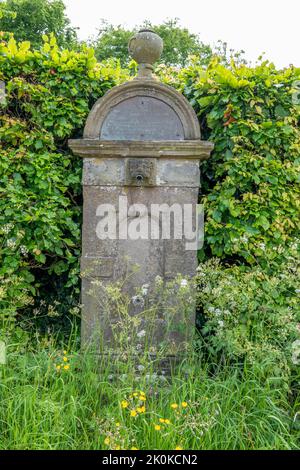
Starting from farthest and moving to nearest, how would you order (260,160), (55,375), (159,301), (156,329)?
(260,160) → (156,329) → (159,301) → (55,375)

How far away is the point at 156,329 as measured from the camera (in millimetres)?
3125

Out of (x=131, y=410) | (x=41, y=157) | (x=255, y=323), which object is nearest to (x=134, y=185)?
(x=41, y=157)

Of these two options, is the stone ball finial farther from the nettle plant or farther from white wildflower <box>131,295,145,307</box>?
white wildflower <box>131,295,145,307</box>

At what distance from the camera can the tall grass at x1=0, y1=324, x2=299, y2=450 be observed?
217cm

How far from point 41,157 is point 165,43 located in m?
14.9

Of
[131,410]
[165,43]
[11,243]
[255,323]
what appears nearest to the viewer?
[131,410]

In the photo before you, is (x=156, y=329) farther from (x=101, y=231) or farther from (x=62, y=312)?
(x=62, y=312)

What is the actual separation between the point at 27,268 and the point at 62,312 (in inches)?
21.7

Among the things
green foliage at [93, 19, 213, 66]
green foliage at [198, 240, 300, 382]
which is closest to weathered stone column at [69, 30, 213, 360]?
green foliage at [198, 240, 300, 382]

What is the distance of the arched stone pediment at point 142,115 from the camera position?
3080mm

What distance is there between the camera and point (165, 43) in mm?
16703

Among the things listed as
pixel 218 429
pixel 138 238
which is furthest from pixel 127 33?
pixel 218 429

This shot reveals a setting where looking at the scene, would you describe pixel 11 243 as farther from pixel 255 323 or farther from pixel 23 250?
pixel 255 323

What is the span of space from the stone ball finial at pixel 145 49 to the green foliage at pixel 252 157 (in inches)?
21.3
